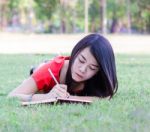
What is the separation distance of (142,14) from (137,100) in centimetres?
5386

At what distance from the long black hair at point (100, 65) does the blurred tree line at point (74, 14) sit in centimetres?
4667

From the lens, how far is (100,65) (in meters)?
5.39

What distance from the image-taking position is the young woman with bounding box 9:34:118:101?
211 inches

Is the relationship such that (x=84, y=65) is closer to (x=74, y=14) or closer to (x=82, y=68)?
(x=82, y=68)

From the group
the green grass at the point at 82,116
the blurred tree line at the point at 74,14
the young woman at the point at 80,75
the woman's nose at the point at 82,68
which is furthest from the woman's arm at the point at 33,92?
the blurred tree line at the point at 74,14

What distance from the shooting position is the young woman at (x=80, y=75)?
17.6 ft

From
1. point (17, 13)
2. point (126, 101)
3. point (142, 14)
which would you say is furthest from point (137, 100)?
point (17, 13)

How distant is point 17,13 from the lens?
209ft

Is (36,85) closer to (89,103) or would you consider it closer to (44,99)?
(44,99)

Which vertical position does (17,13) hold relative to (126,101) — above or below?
below

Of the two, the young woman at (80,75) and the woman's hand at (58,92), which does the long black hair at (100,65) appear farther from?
the woman's hand at (58,92)

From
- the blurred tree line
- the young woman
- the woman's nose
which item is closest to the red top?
the young woman

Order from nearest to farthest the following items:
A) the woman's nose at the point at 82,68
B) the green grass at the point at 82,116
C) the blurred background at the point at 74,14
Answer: the green grass at the point at 82,116, the woman's nose at the point at 82,68, the blurred background at the point at 74,14

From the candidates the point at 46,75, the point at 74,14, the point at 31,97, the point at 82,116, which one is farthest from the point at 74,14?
the point at 82,116
